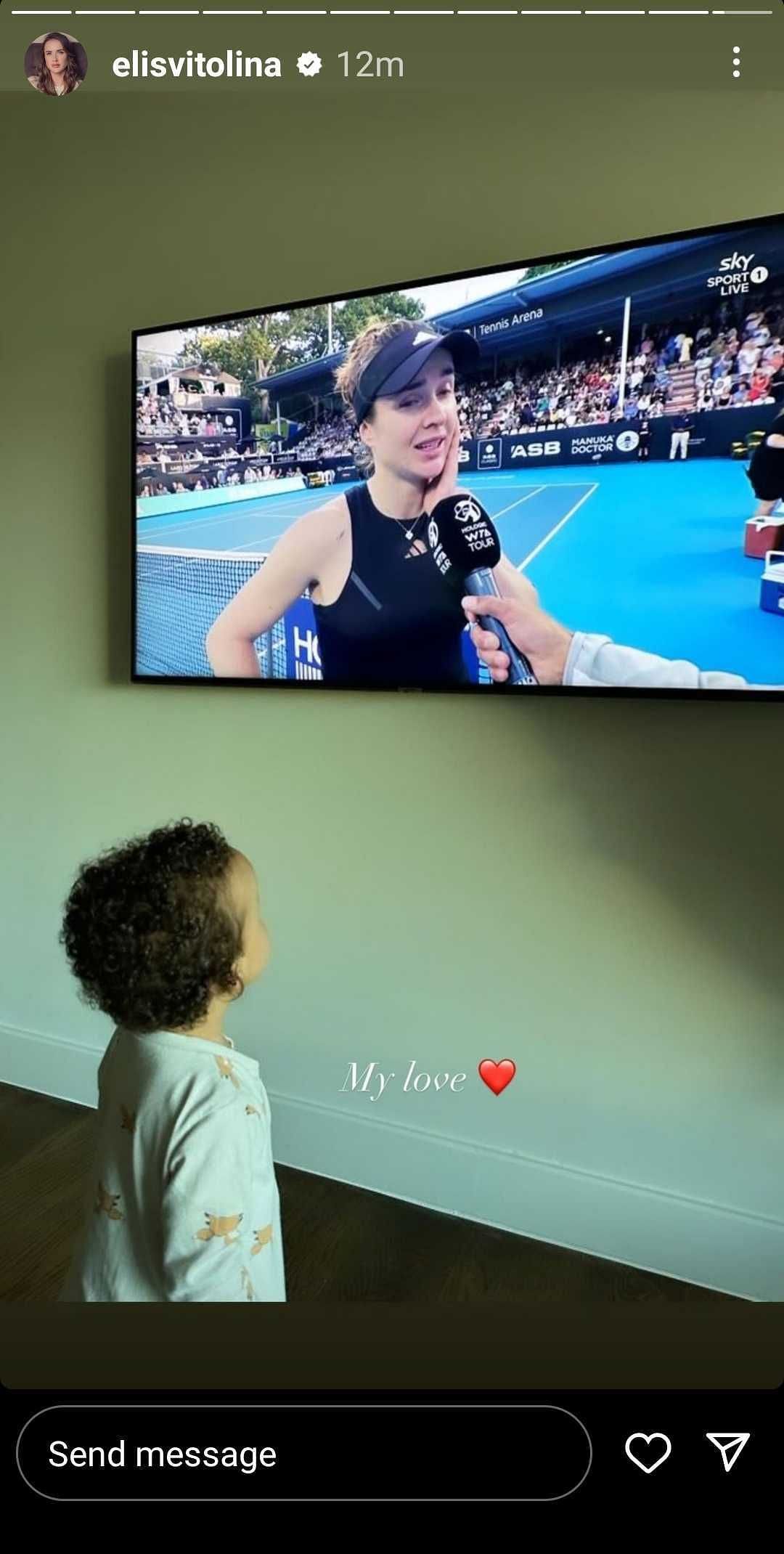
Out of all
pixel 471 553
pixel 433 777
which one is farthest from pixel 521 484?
pixel 433 777

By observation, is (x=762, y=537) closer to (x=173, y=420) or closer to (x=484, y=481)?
(x=484, y=481)

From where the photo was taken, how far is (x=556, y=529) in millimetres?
1374

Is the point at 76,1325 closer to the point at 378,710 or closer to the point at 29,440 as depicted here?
the point at 378,710

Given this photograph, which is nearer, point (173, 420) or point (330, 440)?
point (330, 440)

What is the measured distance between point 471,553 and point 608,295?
426mm

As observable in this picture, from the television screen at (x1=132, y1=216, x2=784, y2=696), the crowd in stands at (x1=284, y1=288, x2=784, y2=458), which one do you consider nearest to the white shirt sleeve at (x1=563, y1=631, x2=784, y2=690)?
the television screen at (x1=132, y1=216, x2=784, y2=696)

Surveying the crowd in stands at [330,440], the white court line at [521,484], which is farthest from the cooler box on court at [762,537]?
the crowd in stands at [330,440]

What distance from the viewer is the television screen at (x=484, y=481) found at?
4.02ft

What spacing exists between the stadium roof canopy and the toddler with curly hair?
1.00 meters

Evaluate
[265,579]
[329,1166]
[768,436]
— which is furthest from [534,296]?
[329,1166]
